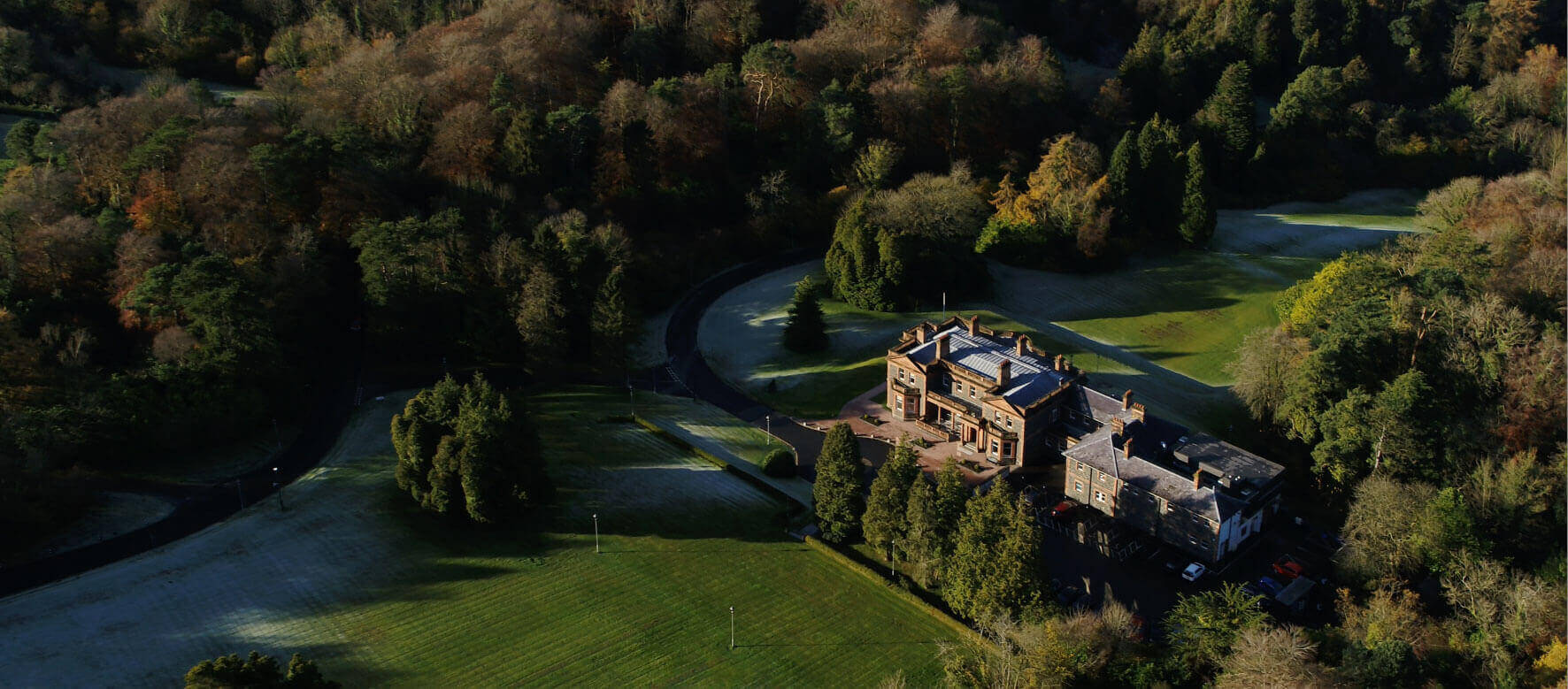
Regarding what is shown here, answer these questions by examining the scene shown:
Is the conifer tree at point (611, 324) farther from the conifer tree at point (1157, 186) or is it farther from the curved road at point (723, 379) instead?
the conifer tree at point (1157, 186)

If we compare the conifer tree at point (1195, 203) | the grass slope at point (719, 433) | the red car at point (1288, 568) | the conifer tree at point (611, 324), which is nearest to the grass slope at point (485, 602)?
the grass slope at point (719, 433)

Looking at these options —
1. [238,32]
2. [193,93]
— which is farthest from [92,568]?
[238,32]

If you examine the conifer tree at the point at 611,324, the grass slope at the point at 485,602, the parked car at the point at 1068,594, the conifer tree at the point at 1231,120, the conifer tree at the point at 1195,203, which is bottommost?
the parked car at the point at 1068,594

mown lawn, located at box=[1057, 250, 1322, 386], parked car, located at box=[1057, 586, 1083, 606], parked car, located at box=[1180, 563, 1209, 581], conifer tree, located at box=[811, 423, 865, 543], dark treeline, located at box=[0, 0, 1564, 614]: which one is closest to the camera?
parked car, located at box=[1057, 586, 1083, 606]

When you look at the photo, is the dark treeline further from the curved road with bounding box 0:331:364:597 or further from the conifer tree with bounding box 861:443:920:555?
the conifer tree with bounding box 861:443:920:555

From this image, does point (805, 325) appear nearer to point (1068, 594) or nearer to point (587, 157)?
point (587, 157)

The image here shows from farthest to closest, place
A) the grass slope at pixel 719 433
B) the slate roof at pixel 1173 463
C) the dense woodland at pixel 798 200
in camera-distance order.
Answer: the grass slope at pixel 719 433 → the dense woodland at pixel 798 200 → the slate roof at pixel 1173 463

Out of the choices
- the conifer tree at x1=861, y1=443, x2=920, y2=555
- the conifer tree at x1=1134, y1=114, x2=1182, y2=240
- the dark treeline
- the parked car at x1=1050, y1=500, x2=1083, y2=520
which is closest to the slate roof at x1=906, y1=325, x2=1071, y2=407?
the parked car at x1=1050, y1=500, x2=1083, y2=520
